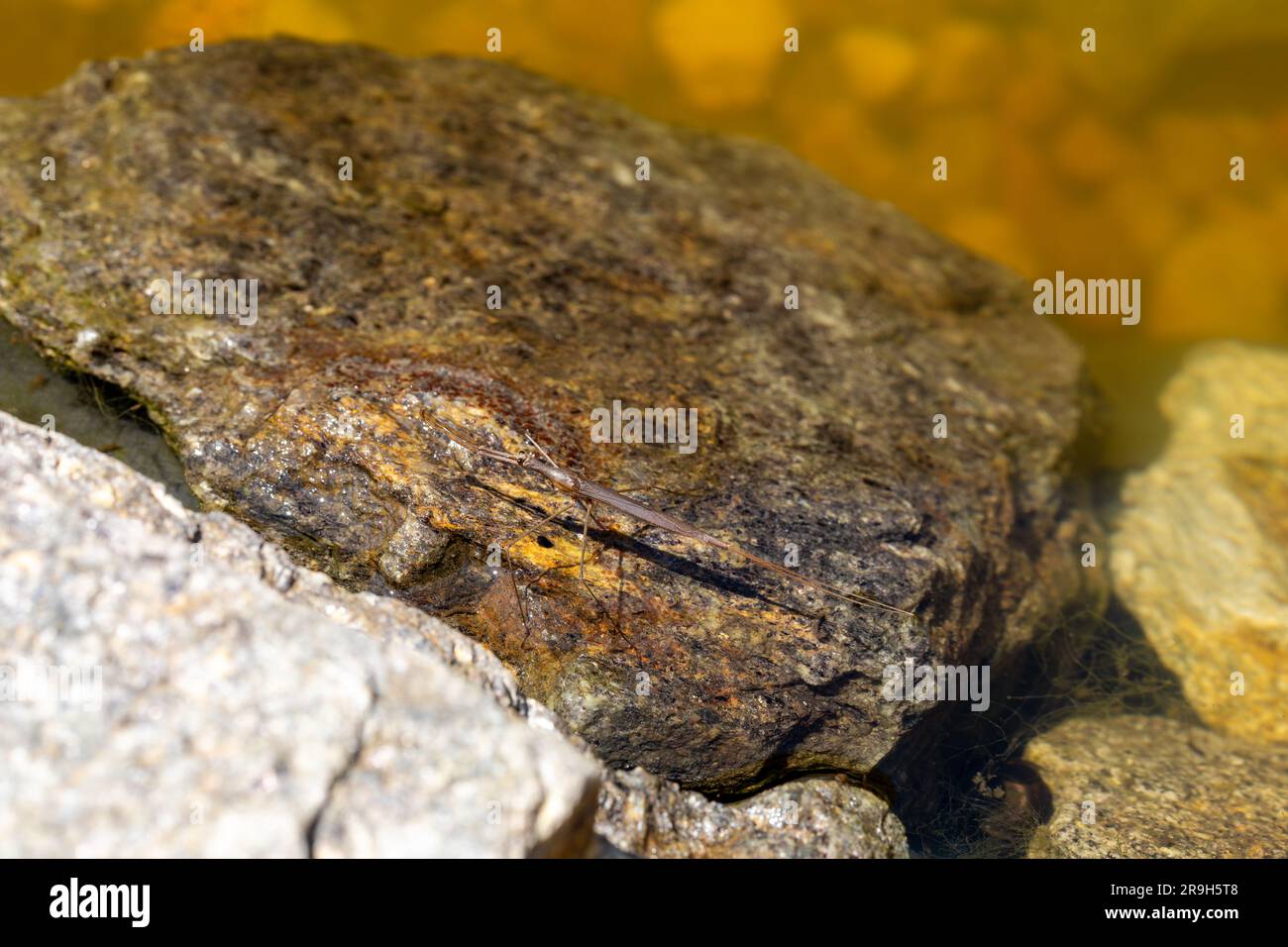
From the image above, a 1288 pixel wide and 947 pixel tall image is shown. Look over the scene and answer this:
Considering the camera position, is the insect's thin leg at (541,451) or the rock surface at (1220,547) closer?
the insect's thin leg at (541,451)

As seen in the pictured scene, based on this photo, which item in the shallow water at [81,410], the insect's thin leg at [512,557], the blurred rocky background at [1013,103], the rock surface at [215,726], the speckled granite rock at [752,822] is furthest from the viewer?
the blurred rocky background at [1013,103]

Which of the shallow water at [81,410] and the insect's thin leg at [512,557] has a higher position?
the shallow water at [81,410]

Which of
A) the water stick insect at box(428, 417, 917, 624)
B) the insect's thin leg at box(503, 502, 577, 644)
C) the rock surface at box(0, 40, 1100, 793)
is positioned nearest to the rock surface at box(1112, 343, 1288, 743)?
the rock surface at box(0, 40, 1100, 793)

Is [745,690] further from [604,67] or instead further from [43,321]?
[604,67]

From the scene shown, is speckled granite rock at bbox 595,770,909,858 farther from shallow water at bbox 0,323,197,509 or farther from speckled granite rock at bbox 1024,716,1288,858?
shallow water at bbox 0,323,197,509

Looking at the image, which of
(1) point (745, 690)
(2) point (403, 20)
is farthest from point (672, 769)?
(2) point (403, 20)

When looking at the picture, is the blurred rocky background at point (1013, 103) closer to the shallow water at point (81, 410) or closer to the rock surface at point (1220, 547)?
the rock surface at point (1220, 547)

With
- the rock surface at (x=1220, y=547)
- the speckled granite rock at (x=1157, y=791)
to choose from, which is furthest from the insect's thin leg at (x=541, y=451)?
the rock surface at (x=1220, y=547)
